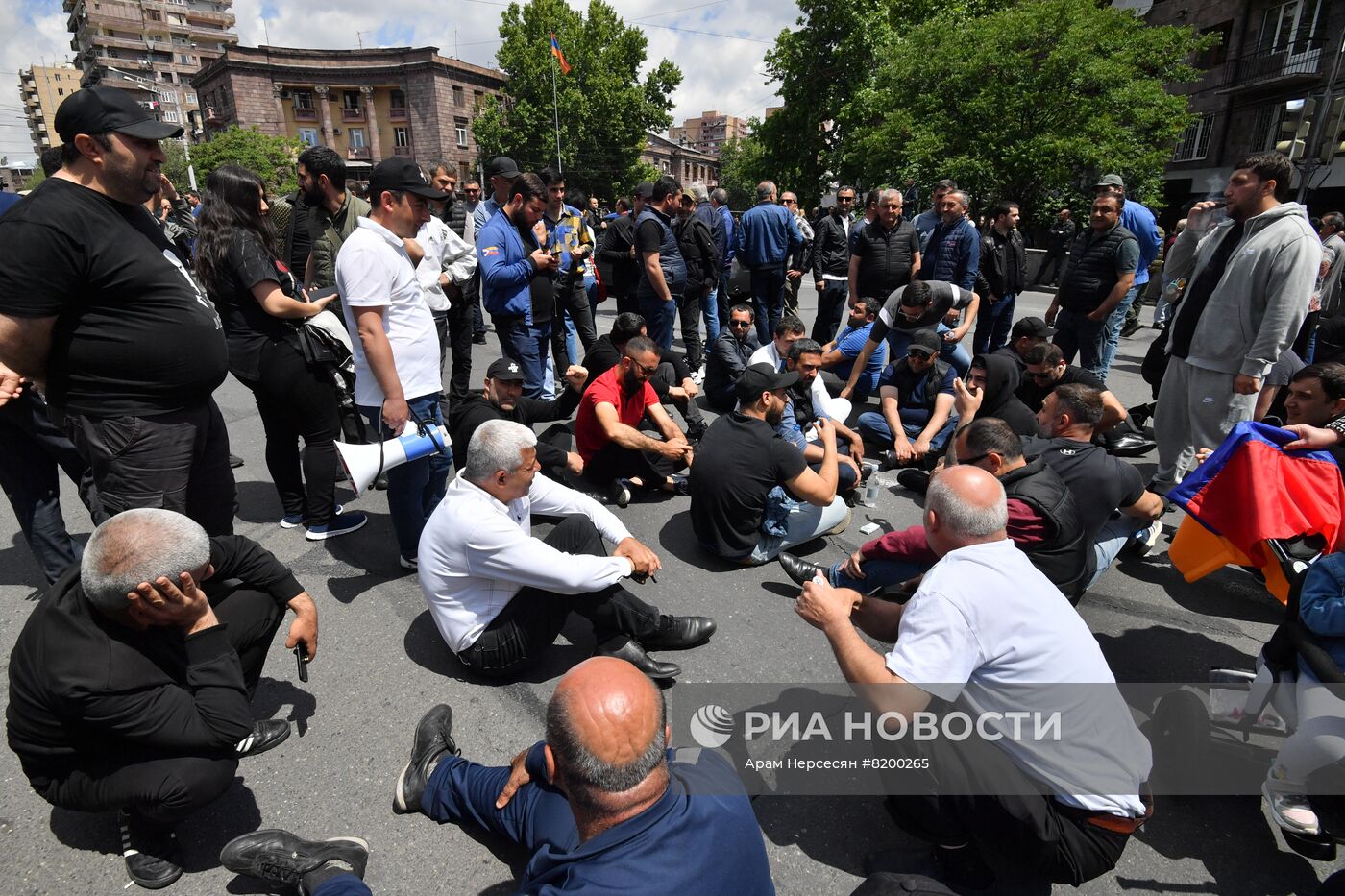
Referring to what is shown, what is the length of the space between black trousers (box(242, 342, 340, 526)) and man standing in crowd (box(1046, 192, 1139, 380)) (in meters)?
5.40

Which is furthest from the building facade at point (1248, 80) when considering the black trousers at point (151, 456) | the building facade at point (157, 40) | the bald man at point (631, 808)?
the building facade at point (157, 40)

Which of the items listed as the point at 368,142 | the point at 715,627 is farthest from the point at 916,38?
the point at 368,142

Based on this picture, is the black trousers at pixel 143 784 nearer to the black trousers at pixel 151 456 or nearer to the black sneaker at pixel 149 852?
the black sneaker at pixel 149 852

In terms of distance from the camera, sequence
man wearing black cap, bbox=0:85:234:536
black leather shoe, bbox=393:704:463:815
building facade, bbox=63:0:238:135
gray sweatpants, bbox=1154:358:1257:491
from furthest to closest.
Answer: building facade, bbox=63:0:238:135 < gray sweatpants, bbox=1154:358:1257:491 < black leather shoe, bbox=393:704:463:815 < man wearing black cap, bbox=0:85:234:536

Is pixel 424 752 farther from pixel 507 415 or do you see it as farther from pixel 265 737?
pixel 507 415

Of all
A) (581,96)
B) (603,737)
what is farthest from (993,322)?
(581,96)

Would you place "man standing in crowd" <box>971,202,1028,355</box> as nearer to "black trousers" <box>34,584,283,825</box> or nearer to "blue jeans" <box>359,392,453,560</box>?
"blue jeans" <box>359,392,453,560</box>

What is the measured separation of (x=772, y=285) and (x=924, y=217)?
184cm

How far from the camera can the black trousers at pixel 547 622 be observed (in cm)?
269

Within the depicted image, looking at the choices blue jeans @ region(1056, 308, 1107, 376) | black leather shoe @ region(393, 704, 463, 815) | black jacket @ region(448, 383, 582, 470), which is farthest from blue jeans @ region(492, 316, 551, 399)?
blue jeans @ region(1056, 308, 1107, 376)

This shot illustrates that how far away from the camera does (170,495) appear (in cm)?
244

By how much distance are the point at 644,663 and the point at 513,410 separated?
2.15 m

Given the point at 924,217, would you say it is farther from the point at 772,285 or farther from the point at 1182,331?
the point at 1182,331

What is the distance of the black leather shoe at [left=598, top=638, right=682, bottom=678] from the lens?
2.81m
